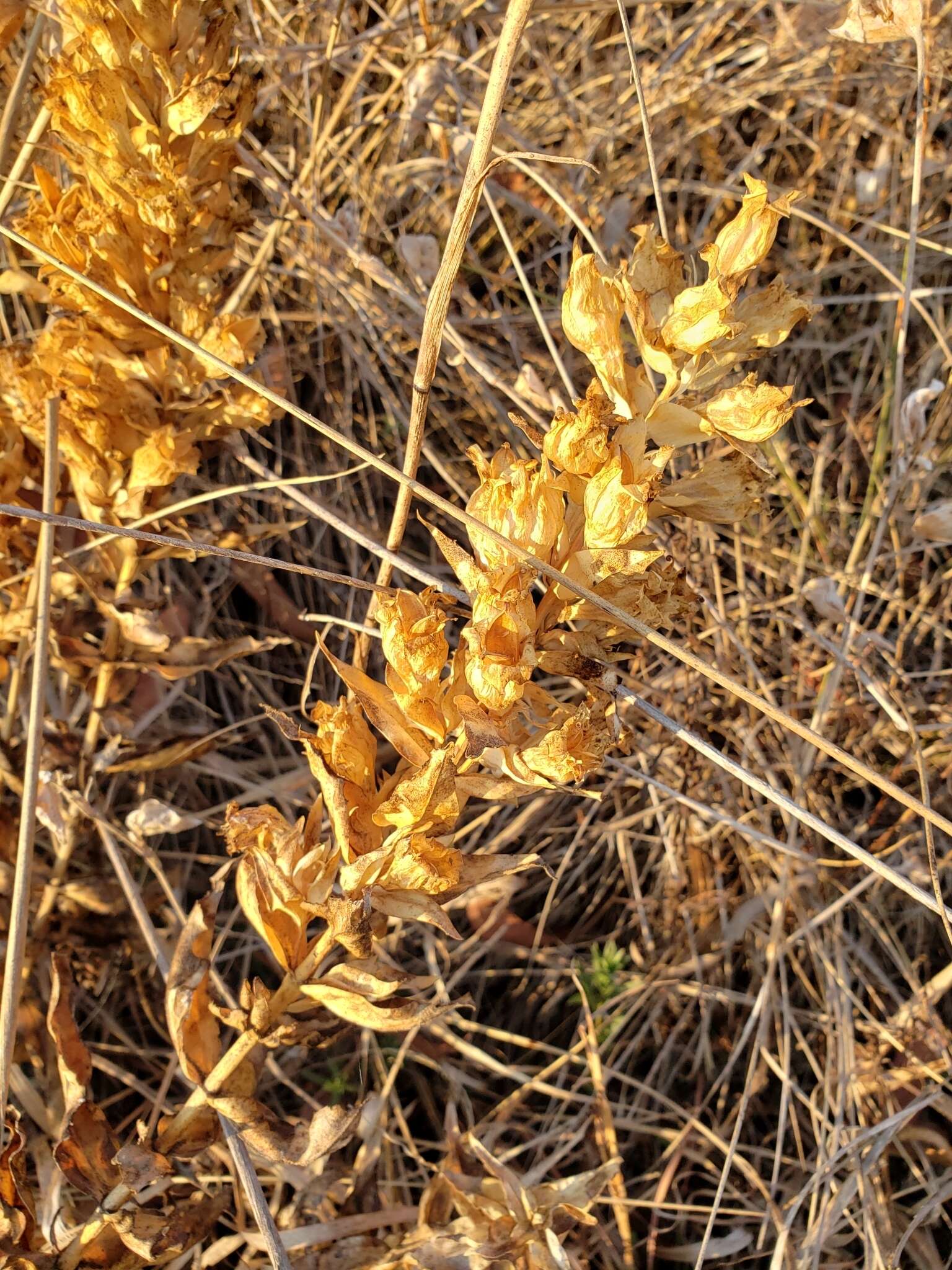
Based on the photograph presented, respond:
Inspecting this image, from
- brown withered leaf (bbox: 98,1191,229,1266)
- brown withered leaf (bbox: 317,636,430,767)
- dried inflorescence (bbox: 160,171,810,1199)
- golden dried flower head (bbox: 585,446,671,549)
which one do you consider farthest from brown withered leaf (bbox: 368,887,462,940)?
brown withered leaf (bbox: 98,1191,229,1266)

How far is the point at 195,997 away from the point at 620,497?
0.71 meters

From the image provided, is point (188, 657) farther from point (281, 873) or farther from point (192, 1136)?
point (192, 1136)

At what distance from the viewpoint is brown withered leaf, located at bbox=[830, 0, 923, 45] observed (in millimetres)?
1214

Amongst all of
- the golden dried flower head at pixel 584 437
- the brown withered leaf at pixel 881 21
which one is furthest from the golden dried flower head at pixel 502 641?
the brown withered leaf at pixel 881 21

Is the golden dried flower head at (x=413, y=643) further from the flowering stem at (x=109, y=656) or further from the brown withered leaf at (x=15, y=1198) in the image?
the brown withered leaf at (x=15, y=1198)

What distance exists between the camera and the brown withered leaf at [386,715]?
0.91 meters

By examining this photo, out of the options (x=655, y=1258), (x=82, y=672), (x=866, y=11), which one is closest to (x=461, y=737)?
(x=82, y=672)

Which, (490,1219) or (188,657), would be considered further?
(188,657)

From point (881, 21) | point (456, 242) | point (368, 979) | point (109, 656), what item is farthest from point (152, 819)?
point (881, 21)

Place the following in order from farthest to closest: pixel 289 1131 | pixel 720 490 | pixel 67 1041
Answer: pixel 67 1041 → pixel 289 1131 → pixel 720 490

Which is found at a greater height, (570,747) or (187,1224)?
(570,747)

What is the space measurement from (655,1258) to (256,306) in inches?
74.8

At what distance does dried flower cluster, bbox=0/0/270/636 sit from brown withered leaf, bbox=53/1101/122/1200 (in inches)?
23.7

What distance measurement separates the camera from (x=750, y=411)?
87 centimetres
